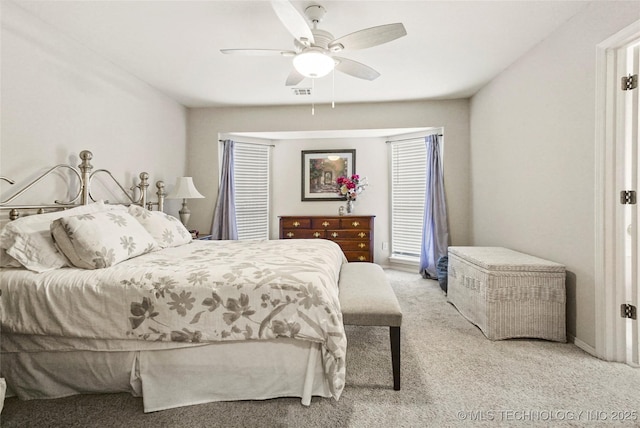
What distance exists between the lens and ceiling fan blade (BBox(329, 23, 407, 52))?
1.98 m

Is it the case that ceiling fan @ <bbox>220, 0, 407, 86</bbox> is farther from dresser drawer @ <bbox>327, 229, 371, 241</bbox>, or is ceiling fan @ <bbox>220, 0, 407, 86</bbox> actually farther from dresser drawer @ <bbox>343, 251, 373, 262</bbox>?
dresser drawer @ <bbox>343, 251, 373, 262</bbox>

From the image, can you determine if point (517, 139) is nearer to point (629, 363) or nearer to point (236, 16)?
point (629, 363)

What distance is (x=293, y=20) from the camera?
74.1 inches

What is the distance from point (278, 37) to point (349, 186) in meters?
2.61

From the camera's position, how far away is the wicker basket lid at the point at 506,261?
239 cm

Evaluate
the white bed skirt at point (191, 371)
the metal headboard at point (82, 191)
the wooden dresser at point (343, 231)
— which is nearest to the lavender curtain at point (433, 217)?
the wooden dresser at point (343, 231)

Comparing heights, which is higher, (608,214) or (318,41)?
(318,41)

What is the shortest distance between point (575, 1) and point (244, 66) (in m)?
2.80

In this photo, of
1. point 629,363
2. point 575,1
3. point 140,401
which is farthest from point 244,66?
point 629,363

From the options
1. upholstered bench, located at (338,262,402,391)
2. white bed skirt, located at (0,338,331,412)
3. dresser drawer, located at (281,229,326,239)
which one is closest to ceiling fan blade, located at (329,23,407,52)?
upholstered bench, located at (338,262,402,391)

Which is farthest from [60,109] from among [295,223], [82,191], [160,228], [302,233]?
[302,233]

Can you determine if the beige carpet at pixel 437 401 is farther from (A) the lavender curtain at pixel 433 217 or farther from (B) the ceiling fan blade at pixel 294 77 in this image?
(B) the ceiling fan blade at pixel 294 77

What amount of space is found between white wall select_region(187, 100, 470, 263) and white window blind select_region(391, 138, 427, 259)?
16 cm

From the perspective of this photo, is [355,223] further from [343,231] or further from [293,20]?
[293,20]
